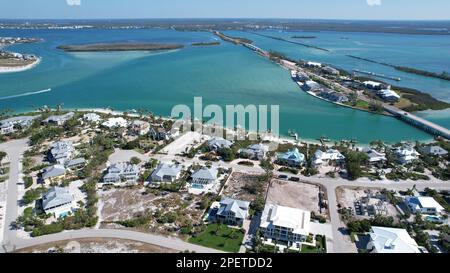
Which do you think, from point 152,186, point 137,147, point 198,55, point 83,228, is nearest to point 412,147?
point 152,186

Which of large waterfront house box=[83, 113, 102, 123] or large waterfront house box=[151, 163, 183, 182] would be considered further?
large waterfront house box=[83, 113, 102, 123]

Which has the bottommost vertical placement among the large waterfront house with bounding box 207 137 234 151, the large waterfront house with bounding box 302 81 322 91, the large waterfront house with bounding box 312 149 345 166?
the large waterfront house with bounding box 312 149 345 166

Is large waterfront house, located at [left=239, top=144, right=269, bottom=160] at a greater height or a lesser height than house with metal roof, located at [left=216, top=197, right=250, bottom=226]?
greater

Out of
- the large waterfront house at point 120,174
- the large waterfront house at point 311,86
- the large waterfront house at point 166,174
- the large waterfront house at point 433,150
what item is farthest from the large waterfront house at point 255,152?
the large waterfront house at point 311,86

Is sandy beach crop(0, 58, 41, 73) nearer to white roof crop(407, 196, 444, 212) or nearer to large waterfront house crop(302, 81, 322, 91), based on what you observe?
large waterfront house crop(302, 81, 322, 91)

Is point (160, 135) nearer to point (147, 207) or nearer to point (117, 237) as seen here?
point (147, 207)

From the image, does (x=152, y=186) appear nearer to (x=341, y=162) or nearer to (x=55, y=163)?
(x=55, y=163)

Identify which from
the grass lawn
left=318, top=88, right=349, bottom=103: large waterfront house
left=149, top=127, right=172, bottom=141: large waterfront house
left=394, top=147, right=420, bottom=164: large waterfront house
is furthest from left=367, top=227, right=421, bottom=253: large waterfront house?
left=318, top=88, right=349, bottom=103: large waterfront house
